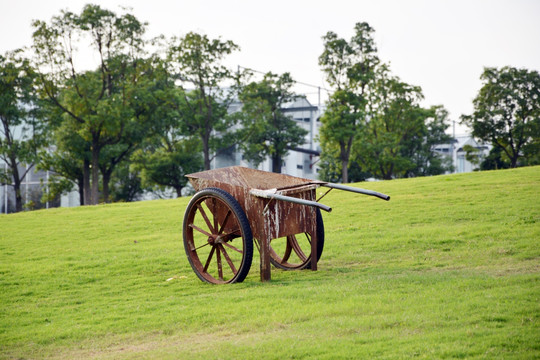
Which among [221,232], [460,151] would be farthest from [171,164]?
[460,151]

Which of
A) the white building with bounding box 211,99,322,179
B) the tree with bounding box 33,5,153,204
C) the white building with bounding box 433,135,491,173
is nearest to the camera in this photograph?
the tree with bounding box 33,5,153,204

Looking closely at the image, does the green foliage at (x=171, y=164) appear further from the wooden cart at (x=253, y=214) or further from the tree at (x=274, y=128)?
the wooden cart at (x=253, y=214)

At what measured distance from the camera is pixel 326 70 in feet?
130

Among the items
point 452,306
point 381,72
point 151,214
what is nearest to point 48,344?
point 452,306

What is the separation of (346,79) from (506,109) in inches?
489

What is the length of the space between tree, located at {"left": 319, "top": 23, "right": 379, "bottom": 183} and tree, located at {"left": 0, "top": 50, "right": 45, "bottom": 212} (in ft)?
60.6

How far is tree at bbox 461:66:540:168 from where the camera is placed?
1663 inches

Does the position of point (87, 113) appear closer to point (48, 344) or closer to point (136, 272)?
point (136, 272)

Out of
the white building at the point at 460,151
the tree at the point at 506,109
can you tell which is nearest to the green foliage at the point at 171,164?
the tree at the point at 506,109

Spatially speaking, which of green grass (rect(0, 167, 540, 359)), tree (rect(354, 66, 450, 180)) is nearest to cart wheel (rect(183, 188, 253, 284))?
green grass (rect(0, 167, 540, 359))

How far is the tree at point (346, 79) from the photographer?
127 feet

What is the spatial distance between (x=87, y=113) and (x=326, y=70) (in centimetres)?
1580

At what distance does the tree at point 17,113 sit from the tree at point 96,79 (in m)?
1.85

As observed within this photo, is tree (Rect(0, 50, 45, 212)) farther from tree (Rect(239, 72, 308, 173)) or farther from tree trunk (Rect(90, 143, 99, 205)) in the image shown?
tree (Rect(239, 72, 308, 173))
